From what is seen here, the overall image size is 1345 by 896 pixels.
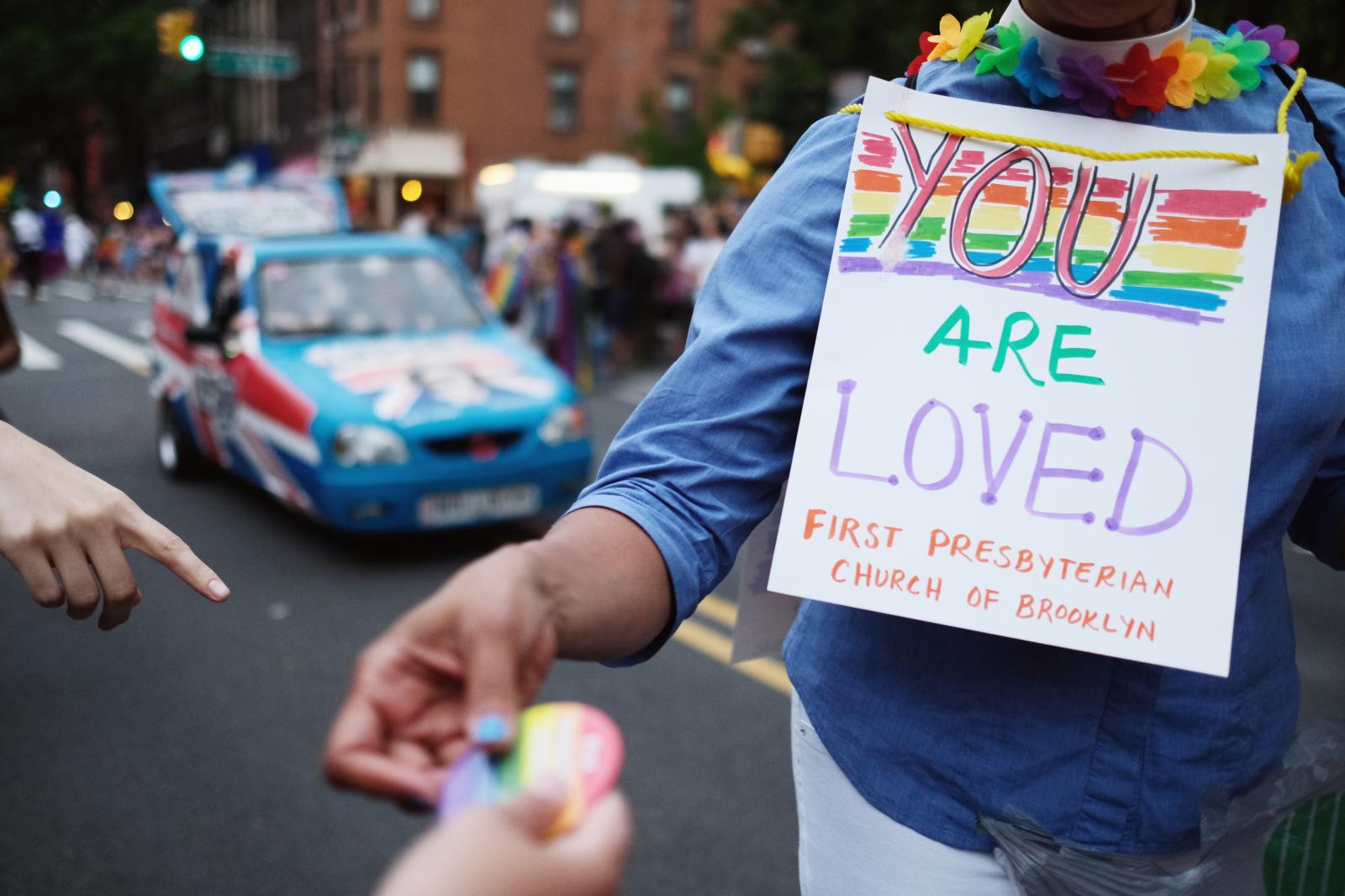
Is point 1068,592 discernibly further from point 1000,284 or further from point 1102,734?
point 1000,284

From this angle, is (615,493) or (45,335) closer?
(615,493)

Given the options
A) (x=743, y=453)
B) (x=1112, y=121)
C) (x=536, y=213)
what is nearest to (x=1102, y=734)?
(x=743, y=453)

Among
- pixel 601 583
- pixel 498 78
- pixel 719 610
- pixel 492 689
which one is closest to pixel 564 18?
pixel 498 78

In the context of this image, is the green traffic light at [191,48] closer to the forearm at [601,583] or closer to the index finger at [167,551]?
the index finger at [167,551]

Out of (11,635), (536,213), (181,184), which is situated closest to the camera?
(11,635)

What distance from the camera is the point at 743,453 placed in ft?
3.84

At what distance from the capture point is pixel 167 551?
1.16 m

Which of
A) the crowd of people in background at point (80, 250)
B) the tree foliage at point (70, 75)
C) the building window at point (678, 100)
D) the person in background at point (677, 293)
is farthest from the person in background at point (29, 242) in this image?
the building window at point (678, 100)

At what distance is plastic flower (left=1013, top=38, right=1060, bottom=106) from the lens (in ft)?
4.08

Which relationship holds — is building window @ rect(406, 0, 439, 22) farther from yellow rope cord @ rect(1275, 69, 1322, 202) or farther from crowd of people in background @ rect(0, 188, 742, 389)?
yellow rope cord @ rect(1275, 69, 1322, 202)

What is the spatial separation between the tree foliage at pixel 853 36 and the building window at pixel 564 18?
6.07 m

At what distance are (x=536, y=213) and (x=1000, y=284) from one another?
2550 centimetres

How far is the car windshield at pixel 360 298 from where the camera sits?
268 inches

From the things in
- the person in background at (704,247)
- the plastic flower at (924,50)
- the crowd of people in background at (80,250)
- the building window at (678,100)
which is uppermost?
the plastic flower at (924,50)
